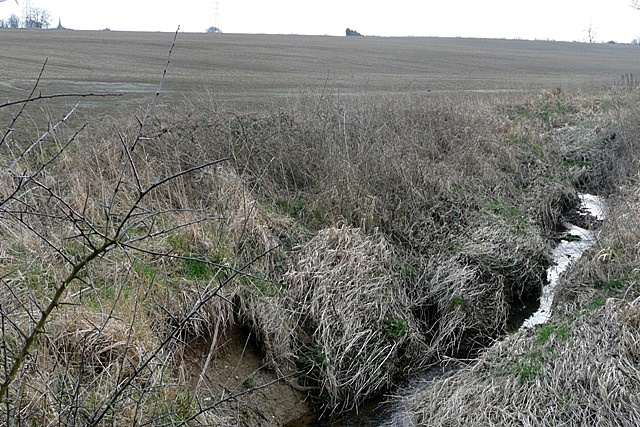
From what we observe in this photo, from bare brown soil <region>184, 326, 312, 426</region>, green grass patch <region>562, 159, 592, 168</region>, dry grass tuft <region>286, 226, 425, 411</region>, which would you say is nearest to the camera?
bare brown soil <region>184, 326, 312, 426</region>

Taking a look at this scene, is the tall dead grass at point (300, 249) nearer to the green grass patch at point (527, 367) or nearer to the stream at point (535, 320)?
the stream at point (535, 320)

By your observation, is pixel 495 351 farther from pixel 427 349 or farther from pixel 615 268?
pixel 615 268

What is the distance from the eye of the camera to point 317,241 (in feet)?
25.1

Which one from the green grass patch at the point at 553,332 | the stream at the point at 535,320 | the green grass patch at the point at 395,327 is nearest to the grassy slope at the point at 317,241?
the green grass patch at the point at 395,327

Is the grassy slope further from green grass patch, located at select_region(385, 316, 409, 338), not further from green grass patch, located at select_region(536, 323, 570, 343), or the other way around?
green grass patch, located at select_region(536, 323, 570, 343)

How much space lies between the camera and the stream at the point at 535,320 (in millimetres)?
6082

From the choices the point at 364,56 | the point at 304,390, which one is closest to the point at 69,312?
the point at 304,390

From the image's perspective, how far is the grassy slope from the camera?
5.20m

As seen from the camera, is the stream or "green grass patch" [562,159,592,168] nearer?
the stream

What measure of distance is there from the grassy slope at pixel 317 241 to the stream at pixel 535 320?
0.18m

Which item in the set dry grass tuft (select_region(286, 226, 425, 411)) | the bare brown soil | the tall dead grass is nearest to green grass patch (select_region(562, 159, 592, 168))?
the tall dead grass

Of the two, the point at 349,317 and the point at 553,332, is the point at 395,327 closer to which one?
the point at 349,317

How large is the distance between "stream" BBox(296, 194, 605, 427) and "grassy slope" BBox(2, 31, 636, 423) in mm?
178

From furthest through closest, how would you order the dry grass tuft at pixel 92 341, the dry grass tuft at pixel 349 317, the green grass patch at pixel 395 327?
the green grass patch at pixel 395 327 → the dry grass tuft at pixel 349 317 → the dry grass tuft at pixel 92 341
